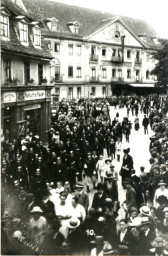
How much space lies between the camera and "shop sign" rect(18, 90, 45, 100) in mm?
16656

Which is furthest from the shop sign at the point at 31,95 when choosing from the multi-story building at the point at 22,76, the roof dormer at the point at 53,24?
the roof dormer at the point at 53,24

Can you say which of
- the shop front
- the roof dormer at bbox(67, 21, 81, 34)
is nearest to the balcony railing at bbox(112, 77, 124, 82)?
the roof dormer at bbox(67, 21, 81, 34)

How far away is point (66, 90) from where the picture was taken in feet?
132

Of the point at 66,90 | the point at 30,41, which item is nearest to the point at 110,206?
the point at 30,41

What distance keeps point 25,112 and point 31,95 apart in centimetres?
111

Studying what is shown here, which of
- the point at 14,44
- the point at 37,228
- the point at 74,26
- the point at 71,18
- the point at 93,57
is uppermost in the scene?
the point at 71,18

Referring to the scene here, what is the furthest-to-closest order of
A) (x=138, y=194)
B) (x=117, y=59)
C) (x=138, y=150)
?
(x=117, y=59)
(x=138, y=150)
(x=138, y=194)

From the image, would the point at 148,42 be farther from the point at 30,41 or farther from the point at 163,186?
the point at 163,186

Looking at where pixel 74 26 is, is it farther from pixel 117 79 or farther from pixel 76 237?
pixel 76 237

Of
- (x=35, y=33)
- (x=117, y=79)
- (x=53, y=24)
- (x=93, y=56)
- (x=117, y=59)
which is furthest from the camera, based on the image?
(x=117, y=79)

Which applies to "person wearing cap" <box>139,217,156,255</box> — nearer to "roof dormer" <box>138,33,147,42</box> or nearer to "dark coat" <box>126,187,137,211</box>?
"dark coat" <box>126,187,137,211</box>

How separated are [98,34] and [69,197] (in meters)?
28.7

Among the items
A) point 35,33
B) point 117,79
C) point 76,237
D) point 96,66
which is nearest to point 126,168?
point 76,237

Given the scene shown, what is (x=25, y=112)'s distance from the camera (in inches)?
683
